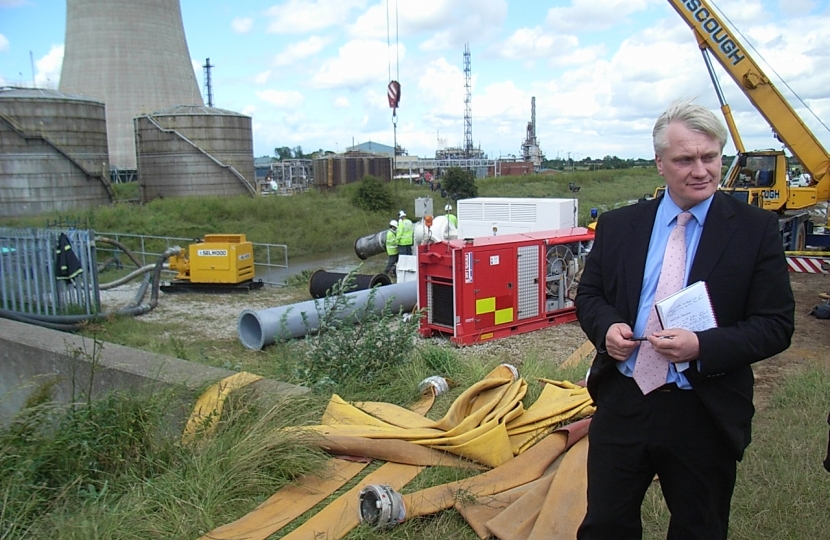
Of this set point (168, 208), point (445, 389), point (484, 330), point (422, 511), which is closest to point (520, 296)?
point (484, 330)

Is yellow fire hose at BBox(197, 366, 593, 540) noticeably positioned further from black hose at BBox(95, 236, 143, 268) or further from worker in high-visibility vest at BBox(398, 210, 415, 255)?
black hose at BBox(95, 236, 143, 268)

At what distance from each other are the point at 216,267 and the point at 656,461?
1410 centimetres

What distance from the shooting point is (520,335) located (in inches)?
395

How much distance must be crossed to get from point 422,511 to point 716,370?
1652mm

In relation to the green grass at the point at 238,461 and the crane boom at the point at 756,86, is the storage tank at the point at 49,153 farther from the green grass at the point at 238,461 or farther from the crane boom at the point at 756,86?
the green grass at the point at 238,461

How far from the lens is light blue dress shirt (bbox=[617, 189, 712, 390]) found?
212 centimetres

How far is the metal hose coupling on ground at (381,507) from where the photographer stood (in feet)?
9.68

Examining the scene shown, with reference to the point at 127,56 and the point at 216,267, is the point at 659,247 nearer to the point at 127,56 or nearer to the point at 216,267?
the point at 216,267

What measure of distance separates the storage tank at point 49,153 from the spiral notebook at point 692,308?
32.6m

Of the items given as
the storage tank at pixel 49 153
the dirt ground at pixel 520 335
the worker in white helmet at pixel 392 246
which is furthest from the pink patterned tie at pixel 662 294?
the storage tank at pixel 49 153

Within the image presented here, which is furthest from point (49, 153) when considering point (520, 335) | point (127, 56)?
point (520, 335)

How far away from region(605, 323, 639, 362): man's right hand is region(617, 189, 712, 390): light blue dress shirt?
7 cm

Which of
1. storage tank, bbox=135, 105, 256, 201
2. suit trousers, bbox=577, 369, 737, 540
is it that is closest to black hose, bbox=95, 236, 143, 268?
suit trousers, bbox=577, 369, 737, 540

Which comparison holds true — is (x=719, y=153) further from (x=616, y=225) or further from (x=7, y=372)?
(x=7, y=372)
